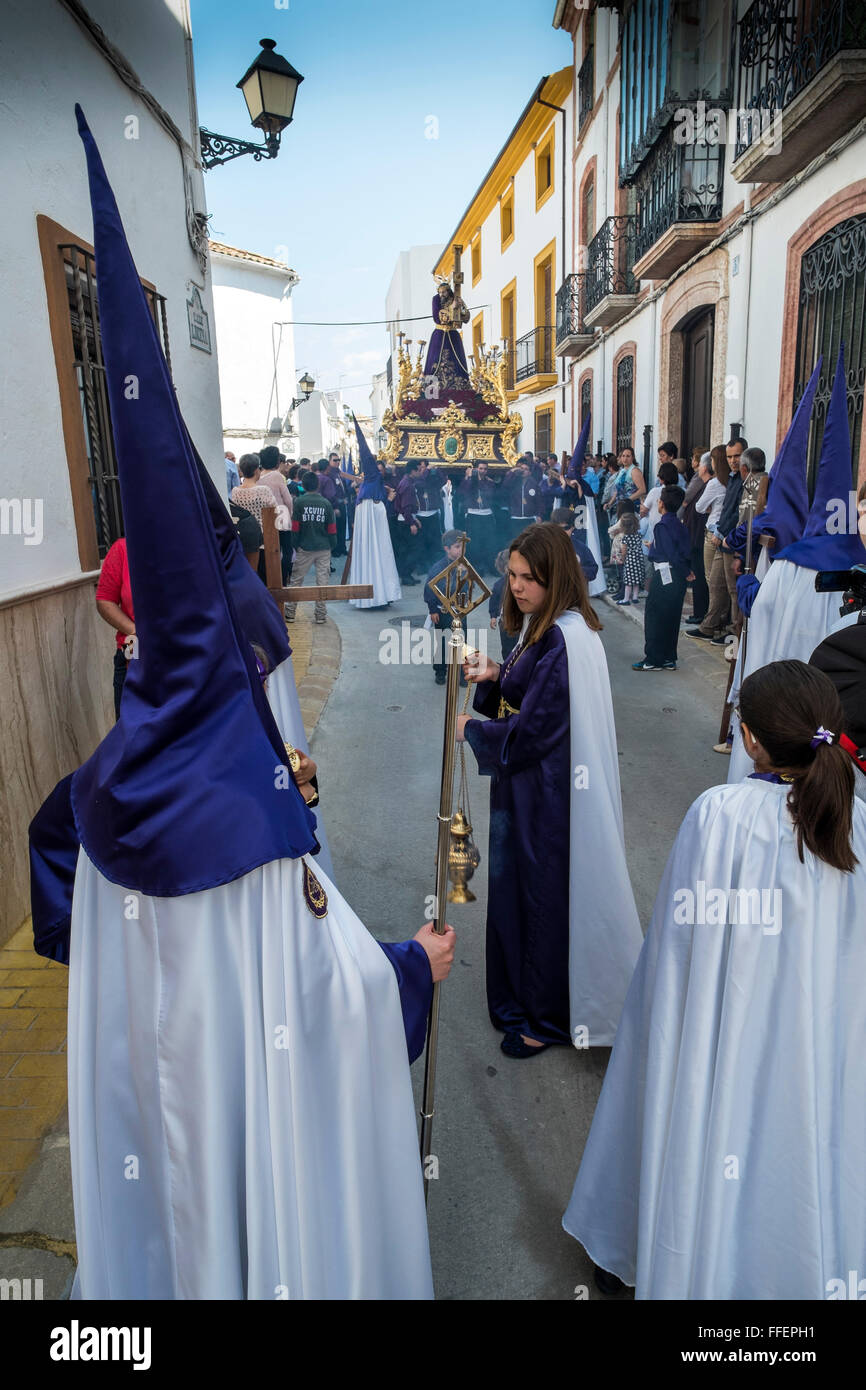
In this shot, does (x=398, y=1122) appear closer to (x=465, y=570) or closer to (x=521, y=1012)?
(x=465, y=570)

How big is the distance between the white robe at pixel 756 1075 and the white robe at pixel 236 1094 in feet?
2.00

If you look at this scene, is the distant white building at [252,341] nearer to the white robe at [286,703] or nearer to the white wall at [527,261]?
the white wall at [527,261]

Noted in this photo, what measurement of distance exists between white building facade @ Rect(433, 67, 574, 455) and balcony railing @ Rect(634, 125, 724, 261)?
8149 mm

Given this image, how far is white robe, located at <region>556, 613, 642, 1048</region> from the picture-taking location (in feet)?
9.83

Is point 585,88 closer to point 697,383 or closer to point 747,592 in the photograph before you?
point 697,383

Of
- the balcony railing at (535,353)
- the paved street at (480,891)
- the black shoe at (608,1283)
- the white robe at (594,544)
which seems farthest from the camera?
the balcony railing at (535,353)

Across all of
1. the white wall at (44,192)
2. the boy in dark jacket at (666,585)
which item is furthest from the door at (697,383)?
the white wall at (44,192)

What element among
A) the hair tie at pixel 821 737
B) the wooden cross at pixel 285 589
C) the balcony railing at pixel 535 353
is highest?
the balcony railing at pixel 535 353

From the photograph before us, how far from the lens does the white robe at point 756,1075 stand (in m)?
1.76

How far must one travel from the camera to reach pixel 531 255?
2500 cm

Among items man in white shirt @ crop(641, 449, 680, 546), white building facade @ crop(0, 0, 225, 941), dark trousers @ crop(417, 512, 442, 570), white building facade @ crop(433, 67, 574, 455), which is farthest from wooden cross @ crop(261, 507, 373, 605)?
white building facade @ crop(433, 67, 574, 455)

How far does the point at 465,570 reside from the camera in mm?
1997

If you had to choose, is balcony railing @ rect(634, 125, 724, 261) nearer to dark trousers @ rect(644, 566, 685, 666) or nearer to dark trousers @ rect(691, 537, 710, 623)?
dark trousers @ rect(691, 537, 710, 623)
